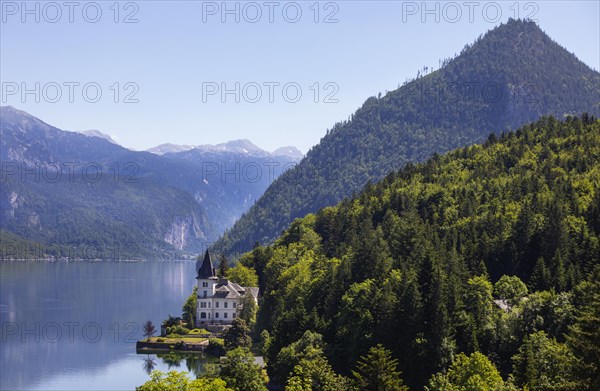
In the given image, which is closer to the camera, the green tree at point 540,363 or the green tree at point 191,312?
the green tree at point 540,363

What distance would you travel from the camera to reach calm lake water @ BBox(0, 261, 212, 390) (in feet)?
281

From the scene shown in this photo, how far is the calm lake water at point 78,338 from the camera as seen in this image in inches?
3374

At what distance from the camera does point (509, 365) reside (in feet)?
185

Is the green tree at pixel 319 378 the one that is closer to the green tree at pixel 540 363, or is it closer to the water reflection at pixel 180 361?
the green tree at pixel 540 363

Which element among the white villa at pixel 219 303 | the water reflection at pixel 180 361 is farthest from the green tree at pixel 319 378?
the white villa at pixel 219 303

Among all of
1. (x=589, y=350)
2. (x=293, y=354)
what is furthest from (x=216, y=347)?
(x=589, y=350)

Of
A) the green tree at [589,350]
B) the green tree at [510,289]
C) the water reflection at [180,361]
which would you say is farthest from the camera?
the water reflection at [180,361]

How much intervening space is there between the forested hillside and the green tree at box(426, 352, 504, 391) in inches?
4.2

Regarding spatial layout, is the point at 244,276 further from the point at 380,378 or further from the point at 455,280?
the point at 380,378

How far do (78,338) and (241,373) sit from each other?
69644 millimetres

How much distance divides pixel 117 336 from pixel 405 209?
4966 cm

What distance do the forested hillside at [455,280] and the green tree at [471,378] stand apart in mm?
107

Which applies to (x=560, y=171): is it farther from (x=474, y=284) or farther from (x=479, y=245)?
(x=474, y=284)

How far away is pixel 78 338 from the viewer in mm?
116938
